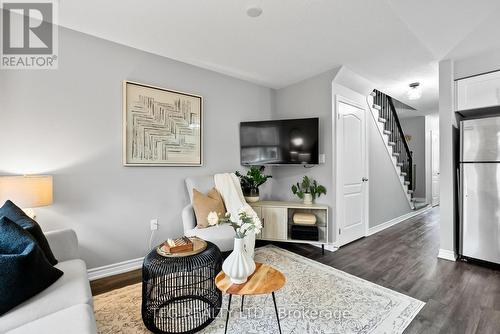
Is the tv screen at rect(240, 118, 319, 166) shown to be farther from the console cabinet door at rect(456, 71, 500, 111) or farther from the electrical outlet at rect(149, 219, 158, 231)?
the console cabinet door at rect(456, 71, 500, 111)

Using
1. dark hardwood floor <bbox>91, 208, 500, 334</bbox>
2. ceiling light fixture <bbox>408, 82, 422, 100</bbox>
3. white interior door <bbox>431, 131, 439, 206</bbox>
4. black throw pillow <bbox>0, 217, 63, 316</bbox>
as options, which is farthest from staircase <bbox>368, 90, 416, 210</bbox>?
black throw pillow <bbox>0, 217, 63, 316</bbox>

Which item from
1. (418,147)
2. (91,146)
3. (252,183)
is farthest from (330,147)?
(418,147)

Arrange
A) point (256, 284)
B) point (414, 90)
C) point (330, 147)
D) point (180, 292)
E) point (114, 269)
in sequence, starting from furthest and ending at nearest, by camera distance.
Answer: point (414, 90) < point (330, 147) < point (114, 269) < point (180, 292) < point (256, 284)

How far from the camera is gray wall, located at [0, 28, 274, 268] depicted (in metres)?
2.12

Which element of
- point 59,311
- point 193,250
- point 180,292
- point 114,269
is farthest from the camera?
point 114,269

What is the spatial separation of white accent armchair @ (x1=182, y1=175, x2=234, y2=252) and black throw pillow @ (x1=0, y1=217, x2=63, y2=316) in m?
1.21

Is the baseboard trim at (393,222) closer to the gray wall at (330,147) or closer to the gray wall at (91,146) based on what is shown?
the gray wall at (330,147)

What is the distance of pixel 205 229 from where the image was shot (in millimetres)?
2543

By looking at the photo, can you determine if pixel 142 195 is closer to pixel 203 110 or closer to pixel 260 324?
pixel 203 110

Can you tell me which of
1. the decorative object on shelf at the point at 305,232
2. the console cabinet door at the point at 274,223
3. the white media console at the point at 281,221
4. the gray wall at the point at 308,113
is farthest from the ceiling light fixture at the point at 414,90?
the console cabinet door at the point at 274,223

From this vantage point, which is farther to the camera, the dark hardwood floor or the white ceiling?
the white ceiling

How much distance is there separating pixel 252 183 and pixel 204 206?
38.1 inches

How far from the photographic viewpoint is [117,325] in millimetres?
1694

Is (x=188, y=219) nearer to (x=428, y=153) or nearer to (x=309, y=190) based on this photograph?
(x=309, y=190)
